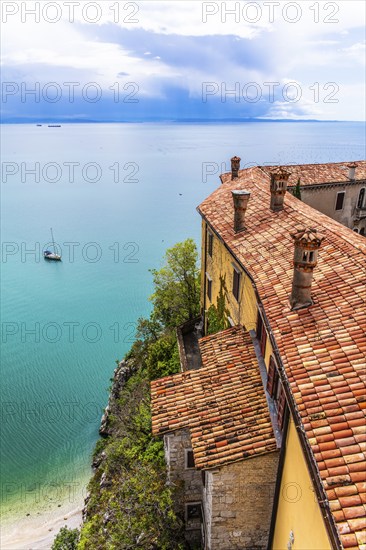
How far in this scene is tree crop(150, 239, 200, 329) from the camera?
97.0ft

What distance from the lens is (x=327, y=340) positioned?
946 cm

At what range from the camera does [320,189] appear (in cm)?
3009

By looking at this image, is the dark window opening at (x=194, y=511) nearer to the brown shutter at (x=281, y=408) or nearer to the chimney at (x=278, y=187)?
the brown shutter at (x=281, y=408)

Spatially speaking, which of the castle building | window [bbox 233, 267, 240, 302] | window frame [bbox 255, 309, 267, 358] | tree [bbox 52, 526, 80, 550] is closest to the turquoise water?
tree [bbox 52, 526, 80, 550]

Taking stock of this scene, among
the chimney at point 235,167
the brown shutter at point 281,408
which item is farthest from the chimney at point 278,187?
the brown shutter at point 281,408

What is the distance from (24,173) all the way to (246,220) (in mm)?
126428

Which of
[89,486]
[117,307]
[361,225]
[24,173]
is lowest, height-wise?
[89,486]

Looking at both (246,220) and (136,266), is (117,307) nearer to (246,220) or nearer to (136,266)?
(136,266)

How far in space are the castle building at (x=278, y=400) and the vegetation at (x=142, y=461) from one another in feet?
3.48

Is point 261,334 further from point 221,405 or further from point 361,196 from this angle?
point 361,196

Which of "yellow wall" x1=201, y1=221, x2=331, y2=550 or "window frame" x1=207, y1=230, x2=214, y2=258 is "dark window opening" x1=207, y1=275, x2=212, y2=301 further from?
"yellow wall" x1=201, y1=221, x2=331, y2=550

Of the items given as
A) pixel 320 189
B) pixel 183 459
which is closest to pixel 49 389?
pixel 183 459

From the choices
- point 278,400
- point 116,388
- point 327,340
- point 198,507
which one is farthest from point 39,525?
point 327,340

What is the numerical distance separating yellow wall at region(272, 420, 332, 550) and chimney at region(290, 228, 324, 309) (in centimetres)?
328
